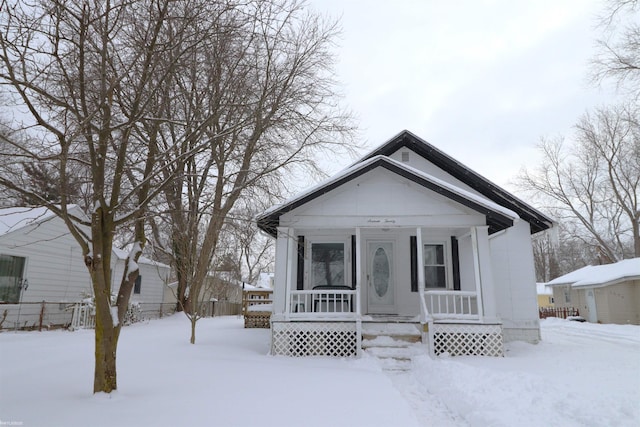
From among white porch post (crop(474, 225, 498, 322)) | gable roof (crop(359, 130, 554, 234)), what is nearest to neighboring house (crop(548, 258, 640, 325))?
gable roof (crop(359, 130, 554, 234))

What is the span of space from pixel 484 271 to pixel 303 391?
6.02 m

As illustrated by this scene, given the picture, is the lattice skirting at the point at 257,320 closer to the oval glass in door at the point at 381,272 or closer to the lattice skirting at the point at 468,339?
the oval glass in door at the point at 381,272

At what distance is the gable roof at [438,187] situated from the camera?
9.02m

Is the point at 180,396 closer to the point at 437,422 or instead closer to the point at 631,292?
the point at 437,422

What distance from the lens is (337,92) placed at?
1056 cm

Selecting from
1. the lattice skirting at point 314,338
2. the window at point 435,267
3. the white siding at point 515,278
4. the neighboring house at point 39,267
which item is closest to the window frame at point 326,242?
Answer: the lattice skirting at point 314,338

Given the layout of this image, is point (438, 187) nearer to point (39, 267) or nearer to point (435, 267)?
point (435, 267)

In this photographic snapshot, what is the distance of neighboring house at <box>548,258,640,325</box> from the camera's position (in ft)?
70.3

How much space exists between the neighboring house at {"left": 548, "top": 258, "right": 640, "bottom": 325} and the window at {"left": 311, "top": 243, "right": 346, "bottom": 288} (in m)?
19.1

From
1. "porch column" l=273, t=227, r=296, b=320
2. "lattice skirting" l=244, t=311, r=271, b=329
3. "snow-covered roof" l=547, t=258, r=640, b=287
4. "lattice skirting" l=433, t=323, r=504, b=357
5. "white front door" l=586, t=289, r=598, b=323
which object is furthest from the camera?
"white front door" l=586, t=289, r=598, b=323

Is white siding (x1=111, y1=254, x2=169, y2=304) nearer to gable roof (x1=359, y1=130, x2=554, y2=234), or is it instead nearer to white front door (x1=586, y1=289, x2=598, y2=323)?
gable roof (x1=359, y1=130, x2=554, y2=234)

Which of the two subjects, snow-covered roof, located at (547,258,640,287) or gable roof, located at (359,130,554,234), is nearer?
gable roof, located at (359,130,554,234)

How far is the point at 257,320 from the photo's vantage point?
50.9 ft

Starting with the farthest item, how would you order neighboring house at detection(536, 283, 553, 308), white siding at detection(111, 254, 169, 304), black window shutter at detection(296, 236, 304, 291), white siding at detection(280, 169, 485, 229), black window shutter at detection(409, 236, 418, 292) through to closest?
neighboring house at detection(536, 283, 553, 308) → white siding at detection(111, 254, 169, 304) → black window shutter at detection(409, 236, 418, 292) → black window shutter at detection(296, 236, 304, 291) → white siding at detection(280, 169, 485, 229)
